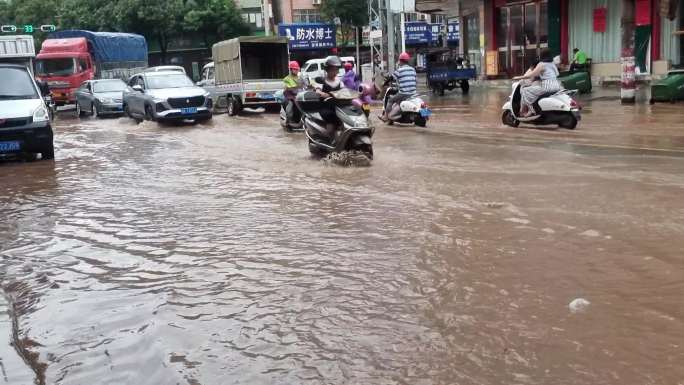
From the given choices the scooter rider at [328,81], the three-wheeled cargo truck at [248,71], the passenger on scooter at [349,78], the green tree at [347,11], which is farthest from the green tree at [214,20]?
the scooter rider at [328,81]

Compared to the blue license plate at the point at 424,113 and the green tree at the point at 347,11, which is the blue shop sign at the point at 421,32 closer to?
the green tree at the point at 347,11

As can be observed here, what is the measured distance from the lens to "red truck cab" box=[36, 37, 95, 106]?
88.7ft

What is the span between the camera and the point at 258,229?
18.9 feet

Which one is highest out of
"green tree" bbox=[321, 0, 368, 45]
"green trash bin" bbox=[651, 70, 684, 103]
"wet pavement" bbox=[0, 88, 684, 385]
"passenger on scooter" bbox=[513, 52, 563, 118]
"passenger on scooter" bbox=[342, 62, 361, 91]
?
"green tree" bbox=[321, 0, 368, 45]

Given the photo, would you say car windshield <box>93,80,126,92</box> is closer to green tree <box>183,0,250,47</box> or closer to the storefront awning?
the storefront awning

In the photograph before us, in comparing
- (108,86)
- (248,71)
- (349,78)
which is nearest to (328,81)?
(349,78)

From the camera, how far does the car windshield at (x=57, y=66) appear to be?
27344mm

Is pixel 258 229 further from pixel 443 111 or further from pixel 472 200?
pixel 443 111

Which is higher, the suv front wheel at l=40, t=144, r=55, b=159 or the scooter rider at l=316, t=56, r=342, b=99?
the scooter rider at l=316, t=56, r=342, b=99

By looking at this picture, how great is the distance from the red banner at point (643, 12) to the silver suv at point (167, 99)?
13508mm

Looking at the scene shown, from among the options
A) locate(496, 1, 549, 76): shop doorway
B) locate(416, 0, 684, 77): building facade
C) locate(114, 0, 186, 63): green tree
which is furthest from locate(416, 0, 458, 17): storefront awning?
locate(114, 0, 186, 63): green tree

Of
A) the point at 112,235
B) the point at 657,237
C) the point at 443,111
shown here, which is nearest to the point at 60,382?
the point at 112,235

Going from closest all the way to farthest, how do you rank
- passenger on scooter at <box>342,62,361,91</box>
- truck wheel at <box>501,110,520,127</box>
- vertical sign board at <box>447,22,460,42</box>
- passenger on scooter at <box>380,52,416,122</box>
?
truck wheel at <box>501,110,520,127</box>, passenger on scooter at <box>380,52,416,122</box>, passenger on scooter at <box>342,62,361,91</box>, vertical sign board at <box>447,22,460,42</box>

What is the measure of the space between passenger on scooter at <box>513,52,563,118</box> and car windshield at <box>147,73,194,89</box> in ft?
32.9
